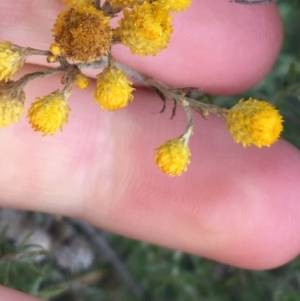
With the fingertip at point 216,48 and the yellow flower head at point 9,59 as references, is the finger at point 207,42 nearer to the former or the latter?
the fingertip at point 216,48

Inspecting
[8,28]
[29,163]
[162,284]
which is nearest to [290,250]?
[162,284]

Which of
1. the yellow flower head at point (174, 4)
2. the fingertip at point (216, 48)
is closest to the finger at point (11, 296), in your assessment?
the fingertip at point (216, 48)

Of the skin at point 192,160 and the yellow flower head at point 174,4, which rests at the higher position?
the yellow flower head at point 174,4

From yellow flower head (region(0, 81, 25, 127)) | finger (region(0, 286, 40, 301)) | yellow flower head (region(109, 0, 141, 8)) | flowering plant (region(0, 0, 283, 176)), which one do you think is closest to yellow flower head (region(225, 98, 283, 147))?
flowering plant (region(0, 0, 283, 176))

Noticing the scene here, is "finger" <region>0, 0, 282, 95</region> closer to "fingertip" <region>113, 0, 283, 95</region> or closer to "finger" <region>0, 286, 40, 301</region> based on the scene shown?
"fingertip" <region>113, 0, 283, 95</region>

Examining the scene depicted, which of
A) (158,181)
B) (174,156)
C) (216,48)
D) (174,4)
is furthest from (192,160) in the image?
(174,4)

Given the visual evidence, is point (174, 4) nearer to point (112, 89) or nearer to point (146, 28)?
point (146, 28)
